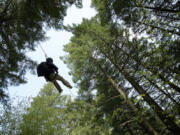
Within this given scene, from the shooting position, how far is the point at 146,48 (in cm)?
642

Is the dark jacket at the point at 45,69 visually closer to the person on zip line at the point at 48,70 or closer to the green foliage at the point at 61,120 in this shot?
the person on zip line at the point at 48,70

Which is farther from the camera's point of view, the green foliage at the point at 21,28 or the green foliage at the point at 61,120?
the green foliage at the point at 61,120

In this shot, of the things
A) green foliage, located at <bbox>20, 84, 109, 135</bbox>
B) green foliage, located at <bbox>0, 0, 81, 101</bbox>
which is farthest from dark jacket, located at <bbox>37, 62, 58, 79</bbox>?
green foliage, located at <bbox>20, 84, 109, 135</bbox>

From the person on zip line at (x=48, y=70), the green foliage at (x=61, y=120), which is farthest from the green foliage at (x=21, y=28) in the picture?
the green foliage at (x=61, y=120)

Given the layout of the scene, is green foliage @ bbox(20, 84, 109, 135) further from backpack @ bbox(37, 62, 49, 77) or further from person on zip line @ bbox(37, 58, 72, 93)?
backpack @ bbox(37, 62, 49, 77)

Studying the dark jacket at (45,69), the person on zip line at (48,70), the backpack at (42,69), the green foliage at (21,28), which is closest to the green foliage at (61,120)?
the person on zip line at (48,70)

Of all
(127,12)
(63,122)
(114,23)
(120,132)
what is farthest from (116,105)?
(127,12)

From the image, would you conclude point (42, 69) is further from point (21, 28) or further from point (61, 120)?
point (61, 120)

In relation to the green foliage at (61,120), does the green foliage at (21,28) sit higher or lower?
higher

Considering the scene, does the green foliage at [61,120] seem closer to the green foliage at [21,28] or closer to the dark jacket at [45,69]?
the dark jacket at [45,69]

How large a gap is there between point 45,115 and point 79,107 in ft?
9.66

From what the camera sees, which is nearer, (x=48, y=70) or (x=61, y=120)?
(x=48, y=70)

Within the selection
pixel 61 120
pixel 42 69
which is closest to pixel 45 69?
pixel 42 69

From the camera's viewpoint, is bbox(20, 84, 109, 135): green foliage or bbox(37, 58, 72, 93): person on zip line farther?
bbox(20, 84, 109, 135): green foliage
